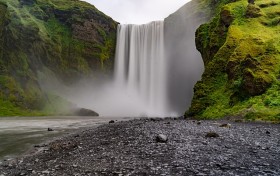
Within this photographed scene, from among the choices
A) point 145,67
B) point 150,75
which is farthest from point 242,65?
point 145,67

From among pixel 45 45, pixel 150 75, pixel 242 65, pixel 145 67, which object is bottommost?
pixel 242 65

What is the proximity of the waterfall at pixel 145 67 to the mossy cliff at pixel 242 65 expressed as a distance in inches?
1605

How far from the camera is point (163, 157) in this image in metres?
12.2

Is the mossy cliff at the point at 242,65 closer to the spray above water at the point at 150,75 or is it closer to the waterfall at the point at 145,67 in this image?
the spray above water at the point at 150,75

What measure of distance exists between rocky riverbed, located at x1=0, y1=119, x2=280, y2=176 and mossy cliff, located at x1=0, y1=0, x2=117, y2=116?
2490 inches

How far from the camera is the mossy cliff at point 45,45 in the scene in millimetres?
79000

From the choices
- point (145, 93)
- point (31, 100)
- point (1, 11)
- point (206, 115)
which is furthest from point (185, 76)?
point (1, 11)

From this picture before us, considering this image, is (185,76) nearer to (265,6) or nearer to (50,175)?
(265,6)

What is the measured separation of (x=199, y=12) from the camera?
83312mm

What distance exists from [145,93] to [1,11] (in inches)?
1941

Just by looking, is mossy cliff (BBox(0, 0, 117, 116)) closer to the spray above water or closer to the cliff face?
the spray above water

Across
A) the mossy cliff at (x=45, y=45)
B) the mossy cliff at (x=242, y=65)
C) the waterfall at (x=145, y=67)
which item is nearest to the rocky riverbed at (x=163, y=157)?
the mossy cliff at (x=242, y=65)

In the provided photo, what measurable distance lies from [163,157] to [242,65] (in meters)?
25.0

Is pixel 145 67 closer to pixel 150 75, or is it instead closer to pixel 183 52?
pixel 150 75
